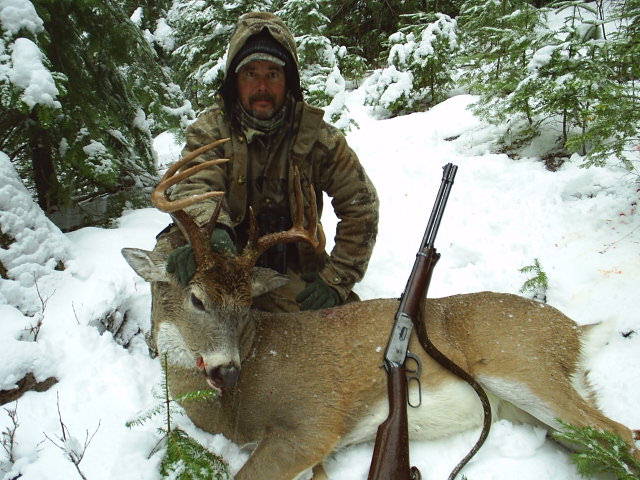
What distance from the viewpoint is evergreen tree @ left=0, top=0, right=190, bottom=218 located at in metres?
3.83

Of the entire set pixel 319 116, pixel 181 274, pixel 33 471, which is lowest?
pixel 33 471

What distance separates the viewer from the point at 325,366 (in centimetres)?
328

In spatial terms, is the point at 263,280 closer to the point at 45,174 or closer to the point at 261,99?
the point at 261,99

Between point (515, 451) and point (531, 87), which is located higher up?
point (531, 87)

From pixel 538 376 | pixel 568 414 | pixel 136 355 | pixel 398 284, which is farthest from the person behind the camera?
pixel 398 284

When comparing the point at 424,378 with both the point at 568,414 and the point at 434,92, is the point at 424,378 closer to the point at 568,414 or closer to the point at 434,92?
the point at 568,414

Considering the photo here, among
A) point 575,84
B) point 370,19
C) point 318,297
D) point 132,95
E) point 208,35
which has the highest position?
point 208,35

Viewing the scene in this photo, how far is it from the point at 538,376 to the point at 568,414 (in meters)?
0.29

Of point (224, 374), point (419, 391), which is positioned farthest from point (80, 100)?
point (419, 391)

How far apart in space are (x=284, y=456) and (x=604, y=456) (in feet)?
6.22

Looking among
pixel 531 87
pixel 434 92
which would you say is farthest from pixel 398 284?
pixel 434 92

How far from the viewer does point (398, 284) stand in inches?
195

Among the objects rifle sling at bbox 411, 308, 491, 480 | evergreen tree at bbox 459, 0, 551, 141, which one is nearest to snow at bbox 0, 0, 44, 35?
rifle sling at bbox 411, 308, 491, 480

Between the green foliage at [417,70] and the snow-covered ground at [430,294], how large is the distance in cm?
394
